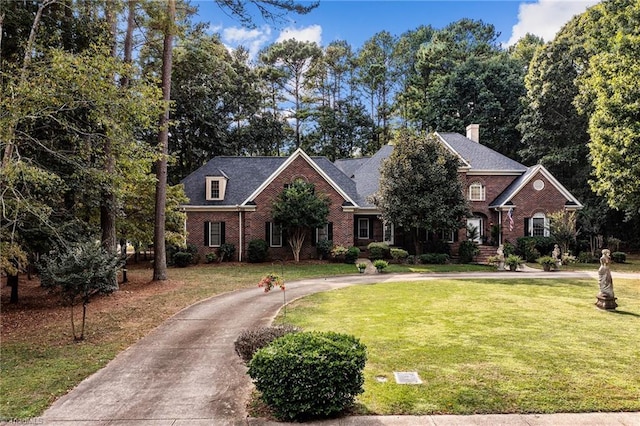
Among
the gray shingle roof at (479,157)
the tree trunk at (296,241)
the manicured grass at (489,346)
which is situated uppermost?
the gray shingle roof at (479,157)

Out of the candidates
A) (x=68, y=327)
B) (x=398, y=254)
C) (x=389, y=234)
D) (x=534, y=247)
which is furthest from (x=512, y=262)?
(x=68, y=327)

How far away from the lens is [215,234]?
26.3 meters

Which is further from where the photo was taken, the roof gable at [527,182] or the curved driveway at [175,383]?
the roof gable at [527,182]

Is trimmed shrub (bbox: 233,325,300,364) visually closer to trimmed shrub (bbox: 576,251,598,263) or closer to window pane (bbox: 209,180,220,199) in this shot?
window pane (bbox: 209,180,220,199)

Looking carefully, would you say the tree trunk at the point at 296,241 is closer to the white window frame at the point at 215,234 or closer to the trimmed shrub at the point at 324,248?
the trimmed shrub at the point at 324,248

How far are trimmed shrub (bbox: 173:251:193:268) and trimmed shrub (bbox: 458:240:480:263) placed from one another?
17.5 m

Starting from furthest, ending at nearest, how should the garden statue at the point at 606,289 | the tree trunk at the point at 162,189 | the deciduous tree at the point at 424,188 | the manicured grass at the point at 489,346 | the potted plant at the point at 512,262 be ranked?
1. the deciduous tree at the point at 424,188
2. the potted plant at the point at 512,262
3. the tree trunk at the point at 162,189
4. the garden statue at the point at 606,289
5. the manicured grass at the point at 489,346

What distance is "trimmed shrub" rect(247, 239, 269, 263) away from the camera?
82.5 ft

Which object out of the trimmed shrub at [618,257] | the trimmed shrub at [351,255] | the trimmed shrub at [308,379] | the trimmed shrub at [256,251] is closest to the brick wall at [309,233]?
the trimmed shrub at [256,251]

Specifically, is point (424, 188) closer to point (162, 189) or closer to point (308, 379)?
point (162, 189)

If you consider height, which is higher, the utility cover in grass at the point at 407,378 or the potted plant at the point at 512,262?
the potted plant at the point at 512,262

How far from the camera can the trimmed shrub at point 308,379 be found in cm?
546

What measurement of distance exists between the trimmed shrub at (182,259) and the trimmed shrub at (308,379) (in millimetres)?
19958

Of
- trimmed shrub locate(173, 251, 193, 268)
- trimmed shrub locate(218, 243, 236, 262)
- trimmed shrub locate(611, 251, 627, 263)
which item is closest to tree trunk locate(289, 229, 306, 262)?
trimmed shrub locate(218, 243, 236, 262)
